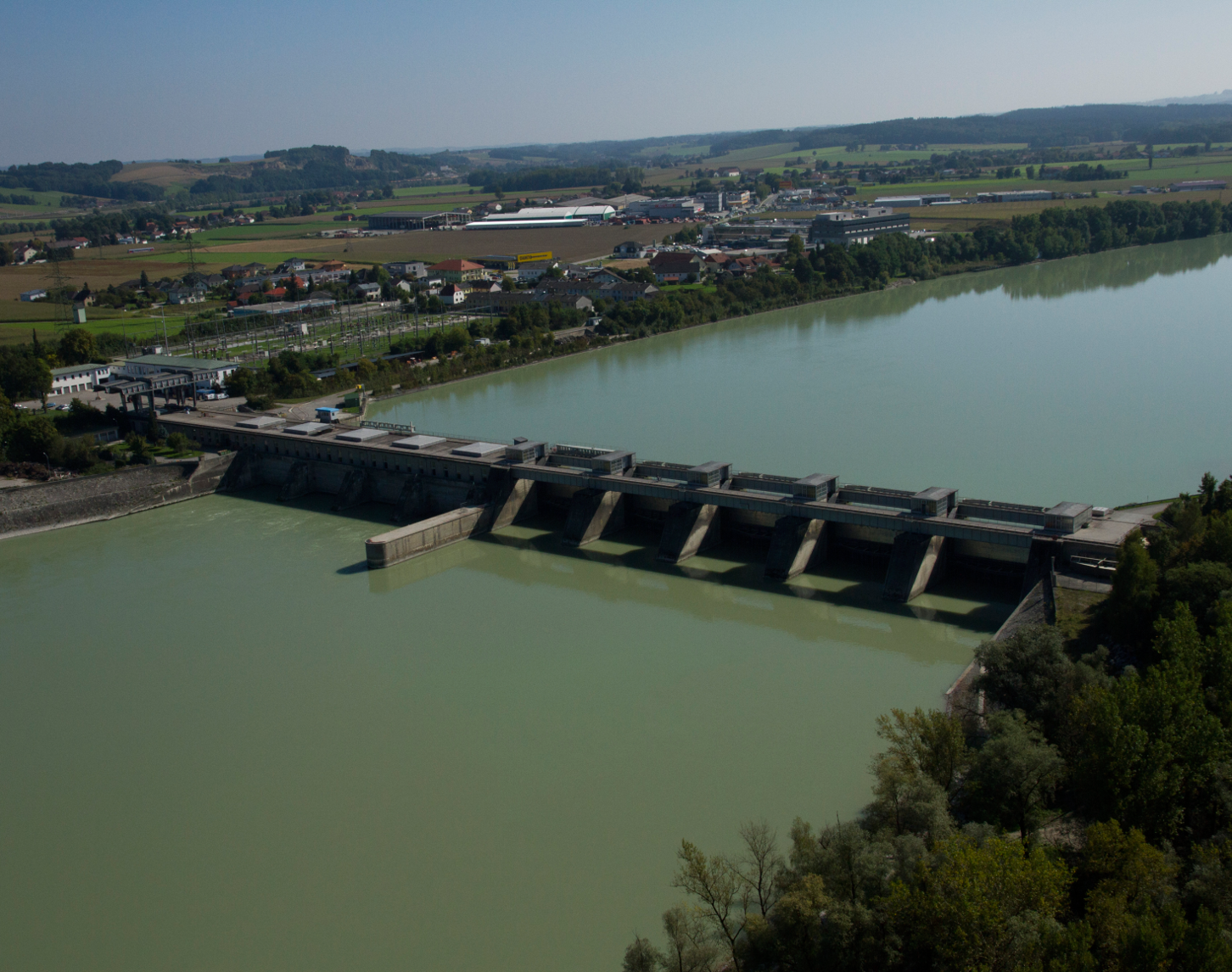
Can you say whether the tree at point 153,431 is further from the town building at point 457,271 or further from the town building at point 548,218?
the town building at point 548,218

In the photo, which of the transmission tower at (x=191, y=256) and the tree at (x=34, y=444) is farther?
the transmission tower at (x=191, y=256)

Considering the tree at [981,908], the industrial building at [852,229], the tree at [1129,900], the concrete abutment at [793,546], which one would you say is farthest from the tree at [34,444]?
the industrial building at [852,229]

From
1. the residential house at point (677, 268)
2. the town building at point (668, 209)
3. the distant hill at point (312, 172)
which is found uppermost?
the distant hill at point (312, 172)

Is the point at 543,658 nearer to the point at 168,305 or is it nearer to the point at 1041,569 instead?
the point at 1041,569

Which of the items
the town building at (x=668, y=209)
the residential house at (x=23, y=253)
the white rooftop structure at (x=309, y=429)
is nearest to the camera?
the white rooftop structure at (x=309, y=429)

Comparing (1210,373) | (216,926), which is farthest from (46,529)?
(1210,373)

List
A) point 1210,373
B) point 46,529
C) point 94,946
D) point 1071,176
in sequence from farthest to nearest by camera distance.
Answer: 1. point 1071,176
2. point 1210,373
3. point 46,529
4. point 94,946

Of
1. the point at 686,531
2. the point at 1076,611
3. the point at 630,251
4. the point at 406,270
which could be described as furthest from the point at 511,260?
the point at 1076,611

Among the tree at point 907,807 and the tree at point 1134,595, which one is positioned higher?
the tree at point 1134,595
